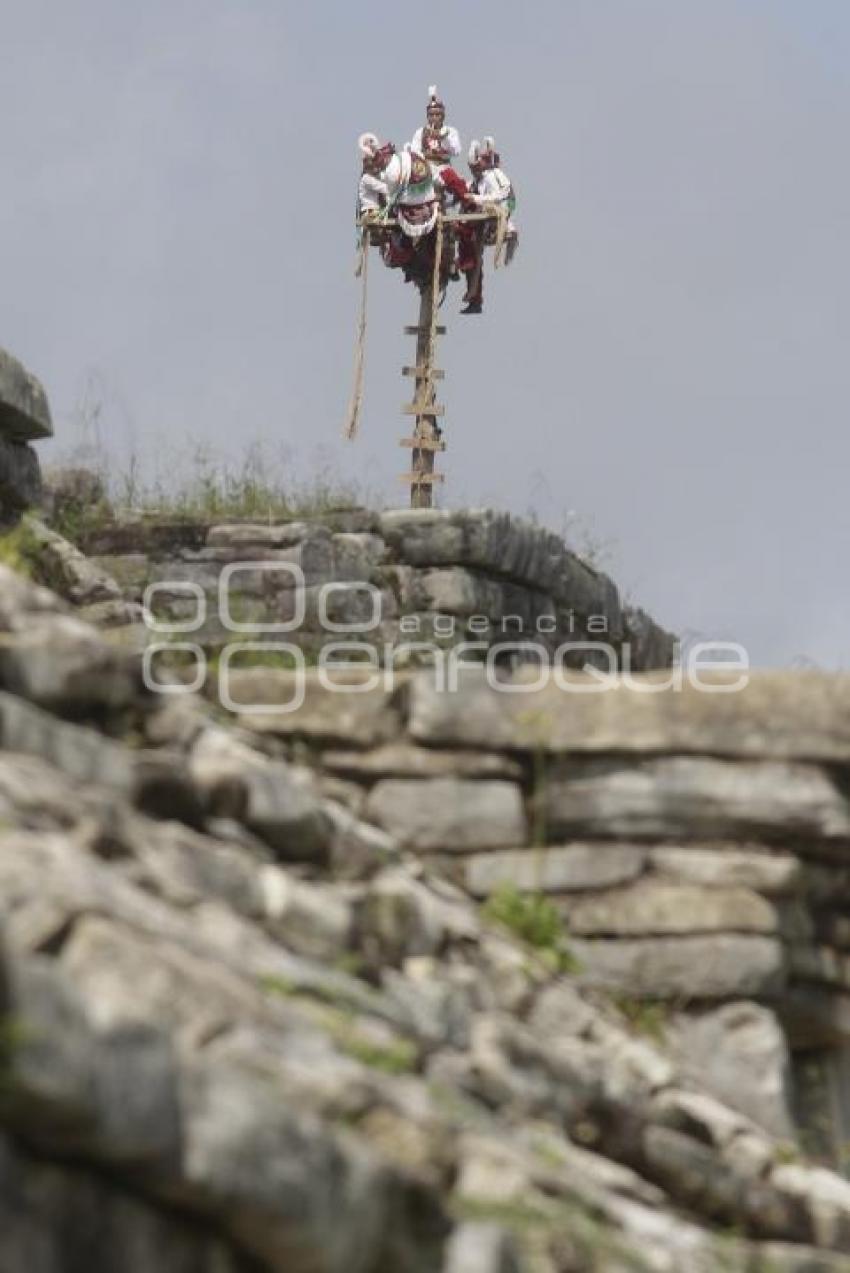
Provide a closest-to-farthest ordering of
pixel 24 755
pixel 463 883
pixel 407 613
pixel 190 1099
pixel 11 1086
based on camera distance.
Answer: pixel 11 1086
pixel 190 1099
pixel 24 755
pixel 463 883
pixel 407 613

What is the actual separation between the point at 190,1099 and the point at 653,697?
305 cm

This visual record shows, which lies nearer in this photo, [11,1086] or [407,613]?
[11,1086]

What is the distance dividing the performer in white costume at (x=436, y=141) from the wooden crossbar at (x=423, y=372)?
1061 millimetres

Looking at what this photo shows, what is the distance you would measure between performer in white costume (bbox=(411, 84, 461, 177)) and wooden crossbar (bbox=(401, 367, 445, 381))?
3.48ft

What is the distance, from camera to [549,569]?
37.2ft

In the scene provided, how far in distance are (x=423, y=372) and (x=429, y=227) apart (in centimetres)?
79

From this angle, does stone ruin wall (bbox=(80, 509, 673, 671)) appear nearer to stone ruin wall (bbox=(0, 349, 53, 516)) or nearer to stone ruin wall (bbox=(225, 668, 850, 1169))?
stone ruin wall (bbox=(0, 349, 53, 516))

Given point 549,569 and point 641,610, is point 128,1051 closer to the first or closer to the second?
point 549,569

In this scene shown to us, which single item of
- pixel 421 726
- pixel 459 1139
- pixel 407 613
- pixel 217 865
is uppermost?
pixel 407 613

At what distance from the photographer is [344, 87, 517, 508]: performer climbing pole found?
1402 cm

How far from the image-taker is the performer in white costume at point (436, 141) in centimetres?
1411

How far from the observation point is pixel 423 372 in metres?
14.2

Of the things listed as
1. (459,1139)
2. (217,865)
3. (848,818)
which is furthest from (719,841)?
(459,1139)

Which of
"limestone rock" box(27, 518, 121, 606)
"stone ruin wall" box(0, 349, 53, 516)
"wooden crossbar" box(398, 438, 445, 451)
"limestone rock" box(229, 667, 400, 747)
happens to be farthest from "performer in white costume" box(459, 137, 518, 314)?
"limestone rock" box(229, 667, 400, 747)
